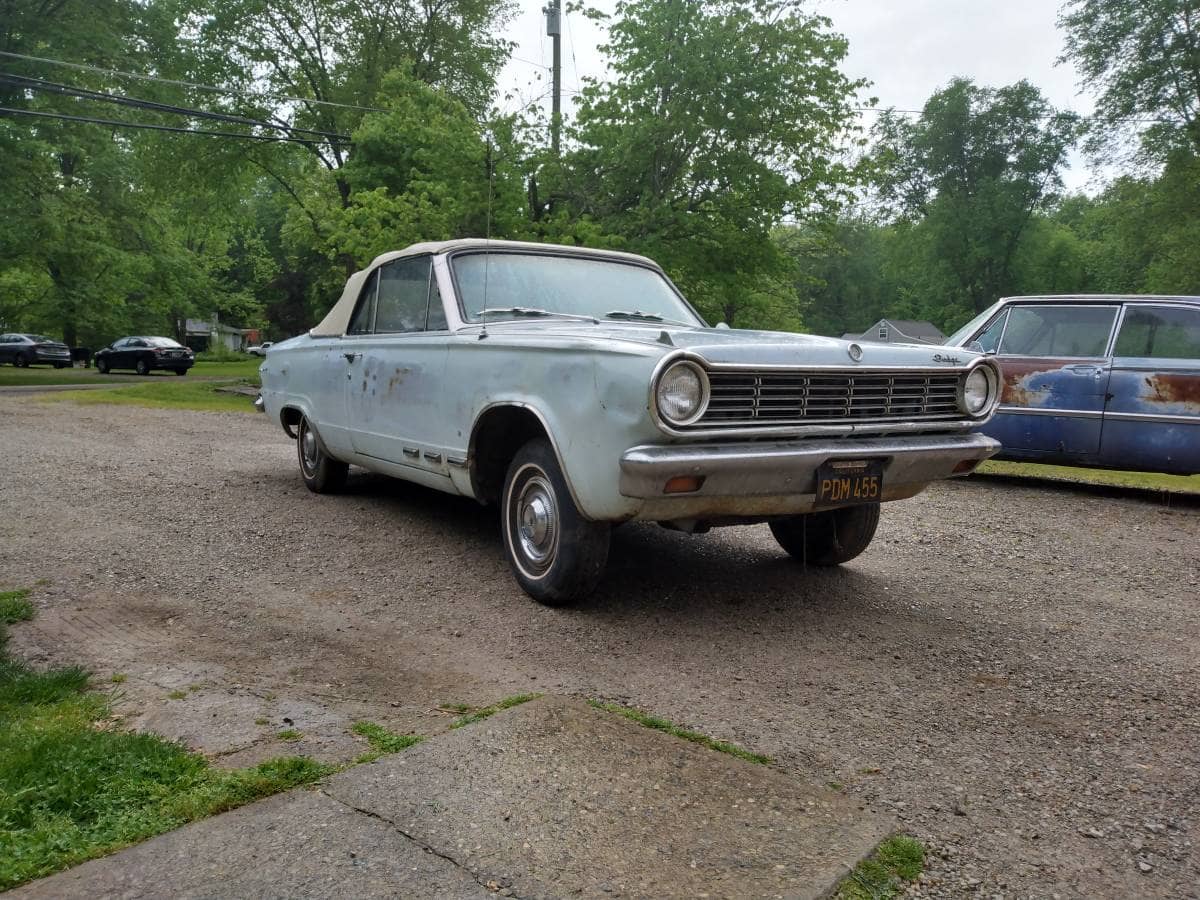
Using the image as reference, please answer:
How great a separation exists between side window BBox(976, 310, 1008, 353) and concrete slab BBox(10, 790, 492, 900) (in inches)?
320

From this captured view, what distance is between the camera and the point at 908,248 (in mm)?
55219

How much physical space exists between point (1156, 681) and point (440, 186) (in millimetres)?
14345

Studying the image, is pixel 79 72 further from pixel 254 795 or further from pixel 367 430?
pixel 254 795

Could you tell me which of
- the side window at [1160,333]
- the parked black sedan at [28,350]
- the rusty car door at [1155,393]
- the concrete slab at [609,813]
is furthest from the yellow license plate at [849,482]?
the parked black sedan at [28,350]

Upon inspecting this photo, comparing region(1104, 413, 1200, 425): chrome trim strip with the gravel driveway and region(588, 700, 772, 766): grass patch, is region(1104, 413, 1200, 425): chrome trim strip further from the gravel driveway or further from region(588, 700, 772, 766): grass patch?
region(588, 700, 772, 766): grass patch

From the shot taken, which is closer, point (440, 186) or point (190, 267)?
point (440, 186)

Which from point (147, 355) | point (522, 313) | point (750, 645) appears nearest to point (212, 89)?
point (147, 355)

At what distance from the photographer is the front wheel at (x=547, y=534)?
422cm

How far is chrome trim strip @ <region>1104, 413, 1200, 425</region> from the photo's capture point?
761cm

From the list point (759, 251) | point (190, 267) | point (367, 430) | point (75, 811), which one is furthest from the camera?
point (190, 267)

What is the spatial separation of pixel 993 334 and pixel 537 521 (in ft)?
20.5

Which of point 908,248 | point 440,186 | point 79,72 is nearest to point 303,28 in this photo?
point 79,72

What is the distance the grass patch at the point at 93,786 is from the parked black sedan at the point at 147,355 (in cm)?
3270

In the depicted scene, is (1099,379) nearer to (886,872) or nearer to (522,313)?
(522,313)
